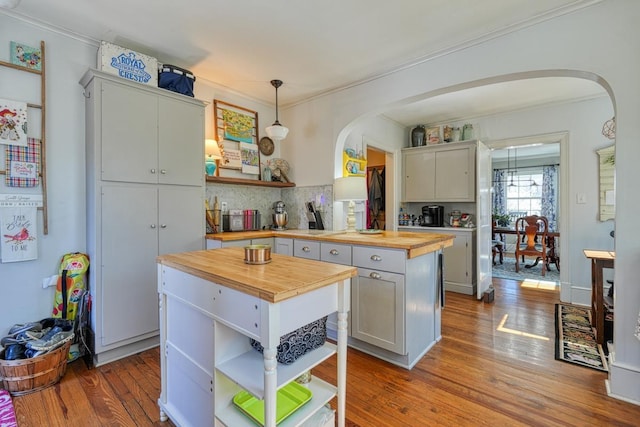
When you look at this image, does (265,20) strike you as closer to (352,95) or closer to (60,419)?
(352,95)

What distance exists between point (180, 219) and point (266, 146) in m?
1.54

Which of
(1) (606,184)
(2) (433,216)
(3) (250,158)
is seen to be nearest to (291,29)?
(3) (250,158)

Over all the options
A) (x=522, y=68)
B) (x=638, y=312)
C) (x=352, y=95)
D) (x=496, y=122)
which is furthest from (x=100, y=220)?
(x=496, y=122)

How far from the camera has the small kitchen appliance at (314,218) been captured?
3402 millimetres

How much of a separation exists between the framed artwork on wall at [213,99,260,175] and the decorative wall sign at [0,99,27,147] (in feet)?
4.97

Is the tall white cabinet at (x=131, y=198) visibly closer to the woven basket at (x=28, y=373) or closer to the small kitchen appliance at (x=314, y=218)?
the woven basket at (x=28, y=373)

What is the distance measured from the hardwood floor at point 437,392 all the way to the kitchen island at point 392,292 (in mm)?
137

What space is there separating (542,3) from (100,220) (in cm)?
341

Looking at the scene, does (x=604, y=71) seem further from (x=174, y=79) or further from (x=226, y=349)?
(x=174, y=79)

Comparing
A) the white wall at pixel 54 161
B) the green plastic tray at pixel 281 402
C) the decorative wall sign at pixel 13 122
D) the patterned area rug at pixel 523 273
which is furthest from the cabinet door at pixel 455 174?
the decorative wall sign at pixel 13 122

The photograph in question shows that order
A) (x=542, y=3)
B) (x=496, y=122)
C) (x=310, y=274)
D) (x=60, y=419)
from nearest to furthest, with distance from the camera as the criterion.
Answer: (x=310, y=274), (x=60, y=419), (x=542, y=3), (x=496, y=122)

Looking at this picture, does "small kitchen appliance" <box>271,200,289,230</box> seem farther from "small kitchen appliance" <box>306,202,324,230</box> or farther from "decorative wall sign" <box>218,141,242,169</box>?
"decorative wall sign" <box>218,141,242,169</box>

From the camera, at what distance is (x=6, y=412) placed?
1651mm

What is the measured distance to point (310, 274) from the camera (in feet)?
4.26
